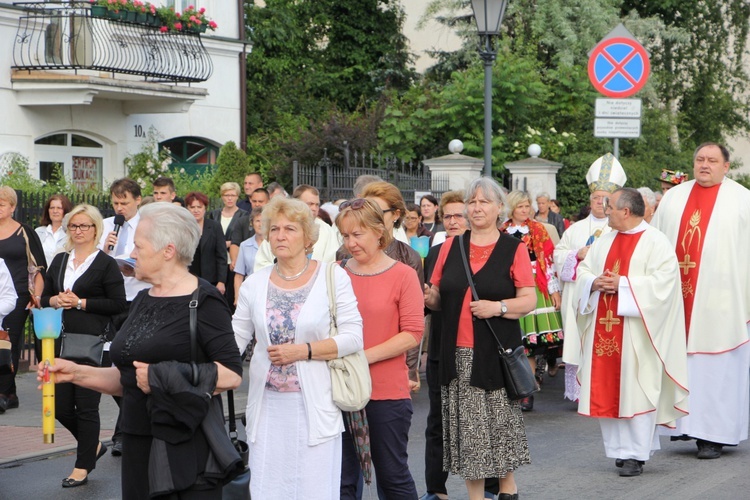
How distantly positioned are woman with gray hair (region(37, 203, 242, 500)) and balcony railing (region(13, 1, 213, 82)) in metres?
15.7

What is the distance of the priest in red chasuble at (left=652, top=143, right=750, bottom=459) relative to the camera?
9.28 meters

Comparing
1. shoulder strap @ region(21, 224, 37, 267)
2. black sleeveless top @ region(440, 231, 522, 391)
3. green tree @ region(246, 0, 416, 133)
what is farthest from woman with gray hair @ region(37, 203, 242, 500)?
green tree @ region(246, 0, 416, 133)

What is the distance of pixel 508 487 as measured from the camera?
7113 millimetres

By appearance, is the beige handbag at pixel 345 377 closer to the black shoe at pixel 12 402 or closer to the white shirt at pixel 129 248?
the white shirt at pixel 129 248

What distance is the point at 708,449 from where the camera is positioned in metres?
9.01

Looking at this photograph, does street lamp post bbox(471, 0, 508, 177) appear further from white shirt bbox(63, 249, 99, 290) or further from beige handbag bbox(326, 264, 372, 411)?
beige handbag bbox(326, 264, 372, 411)

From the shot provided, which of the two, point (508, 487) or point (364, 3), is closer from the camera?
point (508, 487)

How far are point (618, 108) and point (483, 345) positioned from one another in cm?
589

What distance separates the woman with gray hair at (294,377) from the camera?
549cm

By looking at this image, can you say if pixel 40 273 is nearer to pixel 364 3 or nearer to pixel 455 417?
pixel 455 417

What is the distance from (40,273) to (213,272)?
6.20 feet

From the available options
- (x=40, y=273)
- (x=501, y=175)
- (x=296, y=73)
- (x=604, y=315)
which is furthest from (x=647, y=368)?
(x=296, y=73)

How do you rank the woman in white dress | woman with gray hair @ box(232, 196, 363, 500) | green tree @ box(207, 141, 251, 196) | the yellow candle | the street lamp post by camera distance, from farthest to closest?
green tree @ box(207, 141, 251, 196)
the street lamp post
the woman in white dress
woman with gray hair @ box(232, 196, 363, 500)
the yellow candle

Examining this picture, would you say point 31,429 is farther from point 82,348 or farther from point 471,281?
point 471,281
